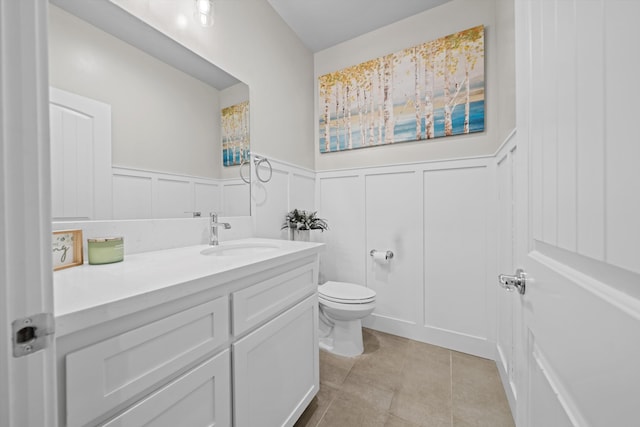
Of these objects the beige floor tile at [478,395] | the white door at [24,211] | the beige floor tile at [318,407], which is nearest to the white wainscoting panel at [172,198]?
the white door at [24,211]

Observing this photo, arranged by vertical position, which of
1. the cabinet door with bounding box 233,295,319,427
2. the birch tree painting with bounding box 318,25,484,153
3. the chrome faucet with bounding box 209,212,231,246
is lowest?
the cabinet door with bounding box 233,295,319,427

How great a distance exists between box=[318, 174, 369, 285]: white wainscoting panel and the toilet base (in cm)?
52

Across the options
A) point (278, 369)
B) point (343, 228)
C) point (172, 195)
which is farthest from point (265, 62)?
point (278, 369)

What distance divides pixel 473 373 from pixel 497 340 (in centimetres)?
29

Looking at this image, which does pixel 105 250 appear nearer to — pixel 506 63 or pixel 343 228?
pixel 343 228

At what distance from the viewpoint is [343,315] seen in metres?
1.78

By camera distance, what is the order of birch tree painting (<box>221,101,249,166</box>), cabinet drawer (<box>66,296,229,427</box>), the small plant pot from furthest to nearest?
the small plant pot, birch tree painting (<box>221,101,249,166</box>), cabinet drawer (<box>66,296,229,427</box>)

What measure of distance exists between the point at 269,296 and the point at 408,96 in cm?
197

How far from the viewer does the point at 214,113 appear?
4.99ft

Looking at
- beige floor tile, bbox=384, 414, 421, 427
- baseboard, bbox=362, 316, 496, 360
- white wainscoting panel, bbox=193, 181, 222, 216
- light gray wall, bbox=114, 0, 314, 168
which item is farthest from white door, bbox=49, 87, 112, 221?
baseboard, bbox=362, 316, 496, 360

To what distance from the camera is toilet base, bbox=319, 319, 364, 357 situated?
186 cm

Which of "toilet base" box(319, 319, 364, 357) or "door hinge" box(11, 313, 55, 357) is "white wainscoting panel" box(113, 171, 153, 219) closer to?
"door hinge" box(11, 313, 55, 357)

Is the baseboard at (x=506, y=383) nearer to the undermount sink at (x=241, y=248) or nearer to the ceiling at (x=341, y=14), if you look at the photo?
the undermount sink at (x=241, y=248)

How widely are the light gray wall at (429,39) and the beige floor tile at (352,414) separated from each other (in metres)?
1.76
